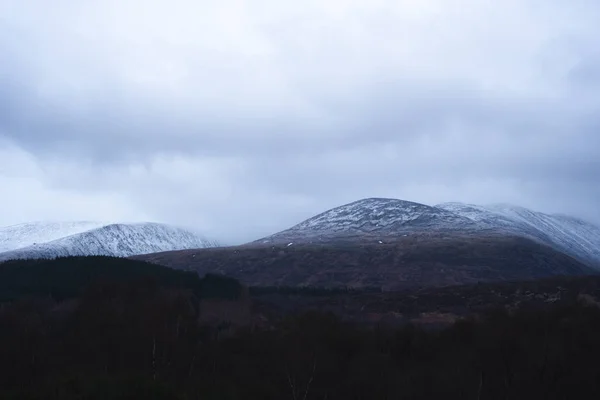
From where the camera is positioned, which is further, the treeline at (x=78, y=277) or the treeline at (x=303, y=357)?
the treeline at (x=78, y=277)

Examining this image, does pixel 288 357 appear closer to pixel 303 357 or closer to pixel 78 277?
pixel 303 357

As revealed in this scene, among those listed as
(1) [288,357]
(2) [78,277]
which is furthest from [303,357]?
(2) [78,277]

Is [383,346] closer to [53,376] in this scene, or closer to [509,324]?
[509,324]

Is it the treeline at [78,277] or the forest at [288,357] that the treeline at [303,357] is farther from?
the treeline at [78,277]

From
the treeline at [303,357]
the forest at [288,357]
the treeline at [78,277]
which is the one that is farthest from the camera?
the treeline at [78,277]

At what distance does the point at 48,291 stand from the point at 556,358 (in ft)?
361

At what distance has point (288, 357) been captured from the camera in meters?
68.4

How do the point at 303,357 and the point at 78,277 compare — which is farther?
the point at 78,277

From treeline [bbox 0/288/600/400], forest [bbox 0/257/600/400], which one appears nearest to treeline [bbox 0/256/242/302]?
forest [bbox 0/257/600/400]

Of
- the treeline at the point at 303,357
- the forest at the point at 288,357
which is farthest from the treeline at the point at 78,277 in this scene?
the treeline at the point at 303,357

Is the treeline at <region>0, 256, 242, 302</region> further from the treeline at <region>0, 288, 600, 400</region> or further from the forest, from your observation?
the treeline at <region>0, 288, 600, 400</region>

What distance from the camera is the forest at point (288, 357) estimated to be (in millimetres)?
60438

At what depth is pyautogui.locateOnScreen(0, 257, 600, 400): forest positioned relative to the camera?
198 feet

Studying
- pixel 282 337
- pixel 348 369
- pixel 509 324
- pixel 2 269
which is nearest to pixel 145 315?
pixel 282 337
